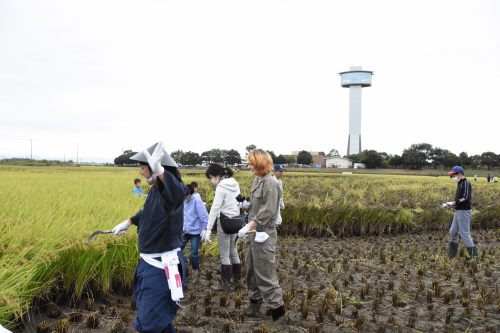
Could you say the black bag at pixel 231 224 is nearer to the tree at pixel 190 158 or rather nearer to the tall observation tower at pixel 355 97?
the tree at pixel 190 158

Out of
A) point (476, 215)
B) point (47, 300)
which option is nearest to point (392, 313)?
point (47, 300)

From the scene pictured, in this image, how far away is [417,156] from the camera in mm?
63219

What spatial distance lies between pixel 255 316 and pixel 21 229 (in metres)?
2.51

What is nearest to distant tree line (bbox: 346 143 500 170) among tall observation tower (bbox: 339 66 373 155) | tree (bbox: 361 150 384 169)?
tree (bbox: 361 150 384 169)

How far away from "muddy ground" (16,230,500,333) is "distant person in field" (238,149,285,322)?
0.93ft

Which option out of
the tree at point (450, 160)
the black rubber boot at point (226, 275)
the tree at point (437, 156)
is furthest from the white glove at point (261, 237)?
the tree at point (437, 156)

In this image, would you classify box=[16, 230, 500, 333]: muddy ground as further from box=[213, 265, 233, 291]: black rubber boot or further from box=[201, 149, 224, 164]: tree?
box=[201, 149, 224, 164]: tree

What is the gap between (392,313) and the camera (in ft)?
15.2

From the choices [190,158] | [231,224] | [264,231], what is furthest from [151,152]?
[190,158]

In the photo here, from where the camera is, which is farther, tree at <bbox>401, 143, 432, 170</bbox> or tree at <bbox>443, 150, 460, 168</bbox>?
tree at <bbox>401, 143, 432, 170</bbox>

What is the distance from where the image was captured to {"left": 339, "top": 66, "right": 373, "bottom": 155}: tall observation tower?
113688mm

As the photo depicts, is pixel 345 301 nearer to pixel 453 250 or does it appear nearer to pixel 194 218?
pixel 194 218

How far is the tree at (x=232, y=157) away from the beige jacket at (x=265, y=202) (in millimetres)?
59847

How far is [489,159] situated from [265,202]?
67.2 meters
